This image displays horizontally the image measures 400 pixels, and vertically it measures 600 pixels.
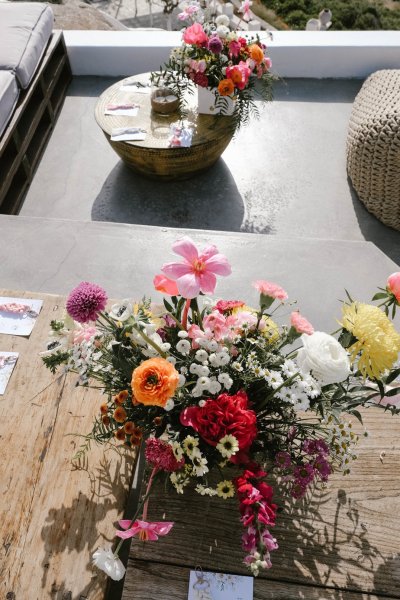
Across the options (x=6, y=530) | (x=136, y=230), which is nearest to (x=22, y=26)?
(x=136, y=230)

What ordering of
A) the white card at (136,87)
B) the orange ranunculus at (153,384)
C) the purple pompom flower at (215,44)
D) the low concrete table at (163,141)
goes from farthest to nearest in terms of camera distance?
the white card at (136,87) < the low concrete table at (163,141) < the purple pompom flower at (215,44) < the orange ranunculus at (153,384)

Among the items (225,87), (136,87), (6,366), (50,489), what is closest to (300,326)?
(50,489)

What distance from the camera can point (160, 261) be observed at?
6.98 feet

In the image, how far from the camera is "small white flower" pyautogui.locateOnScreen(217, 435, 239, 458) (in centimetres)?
79

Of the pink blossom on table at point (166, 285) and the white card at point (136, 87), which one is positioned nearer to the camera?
the pink blossom on table at point (166, 285)

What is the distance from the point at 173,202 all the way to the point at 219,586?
83.9 inches

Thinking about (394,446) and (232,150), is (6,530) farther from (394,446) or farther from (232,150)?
(232,150)

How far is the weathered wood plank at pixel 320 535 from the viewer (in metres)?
1.01

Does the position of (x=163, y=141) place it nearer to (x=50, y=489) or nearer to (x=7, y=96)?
(x=7, y=96)

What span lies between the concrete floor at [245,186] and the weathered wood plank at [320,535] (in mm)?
1675

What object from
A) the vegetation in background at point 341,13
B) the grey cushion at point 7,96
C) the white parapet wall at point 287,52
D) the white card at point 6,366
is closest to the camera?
the white card at point 6,366

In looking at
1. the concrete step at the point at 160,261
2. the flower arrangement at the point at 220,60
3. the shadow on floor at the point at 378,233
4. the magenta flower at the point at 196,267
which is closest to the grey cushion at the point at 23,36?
the flower arrangement at the point at 220,60

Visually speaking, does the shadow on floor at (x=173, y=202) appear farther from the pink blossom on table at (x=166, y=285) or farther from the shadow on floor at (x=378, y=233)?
the pink blossom on table at (x=166, y=285)

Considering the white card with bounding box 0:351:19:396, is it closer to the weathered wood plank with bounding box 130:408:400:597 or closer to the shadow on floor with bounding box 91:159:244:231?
the weathered wood plank with bounding box 130:408:400:597
